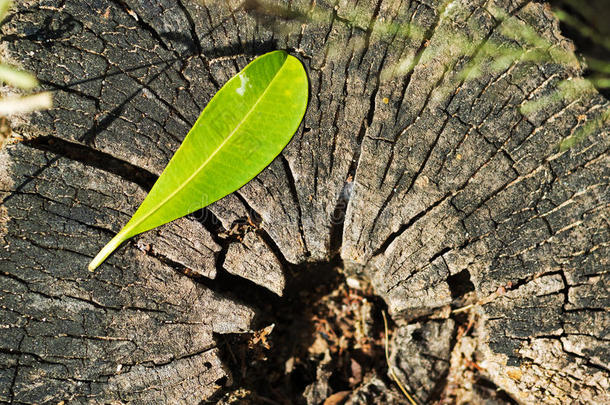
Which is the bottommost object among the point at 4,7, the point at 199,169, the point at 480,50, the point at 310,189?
the point at 310,189

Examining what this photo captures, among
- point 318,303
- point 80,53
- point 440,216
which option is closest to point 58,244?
point 80,53

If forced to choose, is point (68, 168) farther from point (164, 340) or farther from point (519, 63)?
→ point (519, 63)

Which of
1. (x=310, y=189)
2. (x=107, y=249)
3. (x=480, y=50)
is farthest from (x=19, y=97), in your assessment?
(x=480, y=50)

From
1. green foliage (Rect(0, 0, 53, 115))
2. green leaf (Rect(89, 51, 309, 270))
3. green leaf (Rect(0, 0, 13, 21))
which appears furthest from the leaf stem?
green leaf (Rect(0, 0, 13, 21))

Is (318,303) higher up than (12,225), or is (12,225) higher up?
(12,225)

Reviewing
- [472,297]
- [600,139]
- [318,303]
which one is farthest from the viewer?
[318,303]

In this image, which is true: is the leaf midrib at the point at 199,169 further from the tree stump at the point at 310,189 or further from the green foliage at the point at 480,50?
the green foliage at the point at 480,50

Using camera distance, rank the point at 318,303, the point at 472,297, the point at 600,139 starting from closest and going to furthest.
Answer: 1. the point at 600,139
2. the point at 472,297
3. the point at 318,303

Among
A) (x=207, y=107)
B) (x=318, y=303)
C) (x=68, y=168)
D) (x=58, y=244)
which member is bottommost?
(x=318, y=303)

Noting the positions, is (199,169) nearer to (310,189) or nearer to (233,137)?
(233,137)
